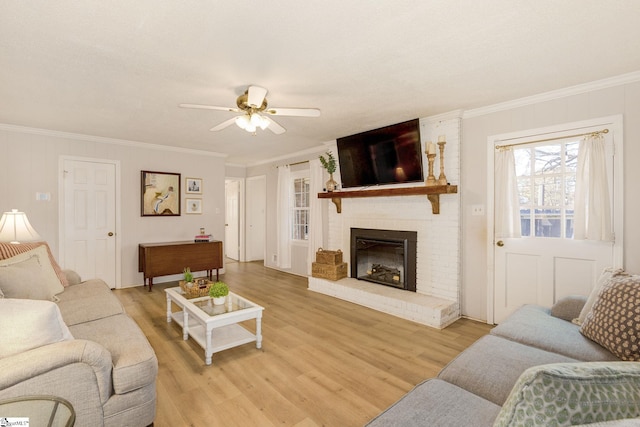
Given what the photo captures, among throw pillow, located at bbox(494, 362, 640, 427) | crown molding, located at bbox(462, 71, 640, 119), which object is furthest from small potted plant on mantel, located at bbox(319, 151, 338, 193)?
throw pillow, located at bbox(494, 362, 640, 427)

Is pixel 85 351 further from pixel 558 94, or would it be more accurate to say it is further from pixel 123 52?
pixel 558 94

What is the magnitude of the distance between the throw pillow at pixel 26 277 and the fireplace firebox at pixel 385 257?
346cm

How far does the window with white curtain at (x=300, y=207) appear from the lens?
5.70 metres

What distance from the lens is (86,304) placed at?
2438 millimetres

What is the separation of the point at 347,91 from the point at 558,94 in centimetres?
196

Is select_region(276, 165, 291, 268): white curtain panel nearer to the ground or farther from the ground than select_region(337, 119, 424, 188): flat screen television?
nearer to the ground

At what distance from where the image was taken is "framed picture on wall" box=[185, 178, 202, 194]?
215 inches

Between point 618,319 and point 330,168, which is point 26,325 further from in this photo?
point 330,168

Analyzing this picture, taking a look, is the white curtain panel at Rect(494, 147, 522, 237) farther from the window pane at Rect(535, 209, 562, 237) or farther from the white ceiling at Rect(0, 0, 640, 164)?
the white ceiling at Rect(0, 0, 640, 164)

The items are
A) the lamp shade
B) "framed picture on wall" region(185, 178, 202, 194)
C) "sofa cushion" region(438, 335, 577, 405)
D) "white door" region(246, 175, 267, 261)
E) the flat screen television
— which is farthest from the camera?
"white door" region(246, 175, 267, 261)

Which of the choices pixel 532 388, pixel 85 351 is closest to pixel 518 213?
pixel 532 388

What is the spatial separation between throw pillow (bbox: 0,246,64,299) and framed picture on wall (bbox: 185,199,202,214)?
289cm

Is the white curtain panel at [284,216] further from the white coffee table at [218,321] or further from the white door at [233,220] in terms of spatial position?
the white coffee table at [218,321]

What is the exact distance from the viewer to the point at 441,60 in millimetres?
2250
